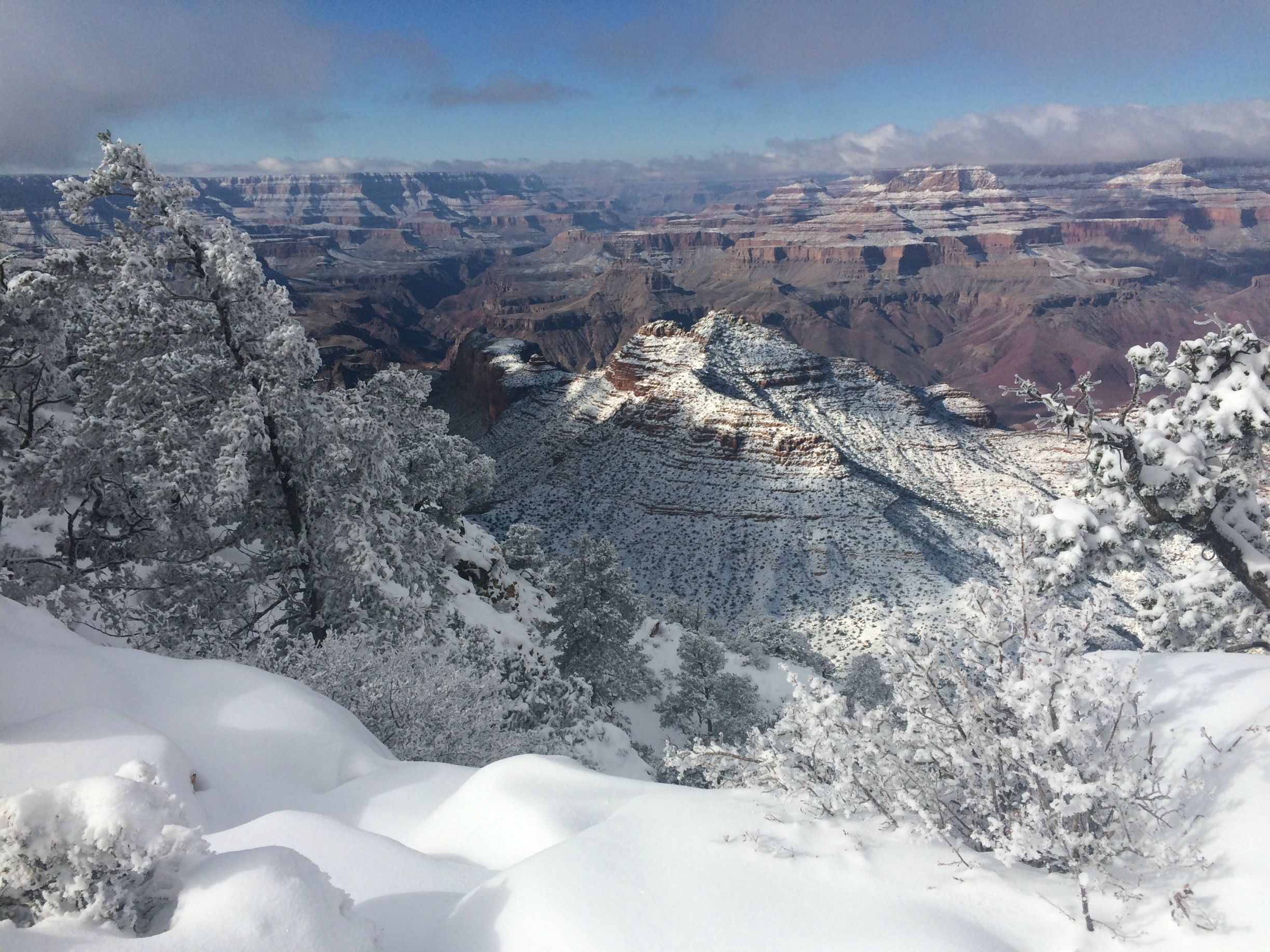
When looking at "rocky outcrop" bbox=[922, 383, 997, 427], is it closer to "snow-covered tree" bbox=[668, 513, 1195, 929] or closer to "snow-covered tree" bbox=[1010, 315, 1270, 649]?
"snow-covered tree" bbox=[1010, 315, 1270, 649]

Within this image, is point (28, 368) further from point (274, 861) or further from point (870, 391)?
point (870, 391)

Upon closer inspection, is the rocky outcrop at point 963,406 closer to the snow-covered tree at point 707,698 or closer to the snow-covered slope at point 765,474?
the snow-covered slope at point 765,474

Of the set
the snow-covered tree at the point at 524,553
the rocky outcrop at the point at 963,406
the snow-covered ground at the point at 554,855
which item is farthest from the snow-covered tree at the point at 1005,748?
the rocky outcrop at the point at 963,406

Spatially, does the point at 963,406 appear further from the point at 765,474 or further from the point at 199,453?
the point at 199,453

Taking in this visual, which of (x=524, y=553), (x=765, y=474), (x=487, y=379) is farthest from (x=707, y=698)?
(x=487, y=379)

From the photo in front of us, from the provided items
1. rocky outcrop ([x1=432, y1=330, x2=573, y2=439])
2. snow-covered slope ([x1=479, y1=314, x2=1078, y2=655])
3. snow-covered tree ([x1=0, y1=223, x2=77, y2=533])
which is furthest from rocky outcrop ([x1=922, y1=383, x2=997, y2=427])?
snow-covered tree ([x1=0, y1=223, x2=77, y2=533])

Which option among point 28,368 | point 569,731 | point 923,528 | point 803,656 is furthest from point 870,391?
point 28,368
